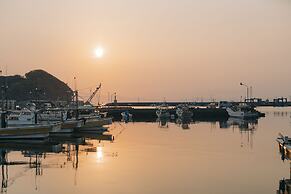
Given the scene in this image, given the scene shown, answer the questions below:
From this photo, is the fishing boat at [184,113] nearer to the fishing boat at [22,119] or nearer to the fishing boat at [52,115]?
the fishing boat at [52,115]

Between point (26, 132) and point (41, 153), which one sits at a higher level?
point (26, 132)

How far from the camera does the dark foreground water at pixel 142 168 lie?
25.7m

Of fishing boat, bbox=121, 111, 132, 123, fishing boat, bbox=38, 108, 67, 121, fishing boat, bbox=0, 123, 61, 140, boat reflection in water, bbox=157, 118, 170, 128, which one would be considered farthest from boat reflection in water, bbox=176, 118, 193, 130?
fishing boat, bbox=0, 123, 61, 140

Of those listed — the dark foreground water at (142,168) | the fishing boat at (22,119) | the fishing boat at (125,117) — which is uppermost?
the fishing boat at (22,119)

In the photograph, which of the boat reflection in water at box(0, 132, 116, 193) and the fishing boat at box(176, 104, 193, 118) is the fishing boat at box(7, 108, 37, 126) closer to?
the boat reflection in water at box(0, 132, 116, 193)

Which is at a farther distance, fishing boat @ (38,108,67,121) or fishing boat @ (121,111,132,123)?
fishing boat @ (121,111,132,123)

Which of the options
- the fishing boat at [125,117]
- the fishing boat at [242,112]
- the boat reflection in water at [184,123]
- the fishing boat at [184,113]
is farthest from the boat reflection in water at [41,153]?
the fishing boat at [242,112]

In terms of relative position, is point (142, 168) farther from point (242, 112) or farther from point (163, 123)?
point (242, 112)

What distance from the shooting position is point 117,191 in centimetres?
2436

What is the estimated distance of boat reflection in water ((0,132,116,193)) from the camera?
32.8 metres

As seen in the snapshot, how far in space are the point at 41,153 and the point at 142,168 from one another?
12.5 meters

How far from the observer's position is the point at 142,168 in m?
32.2

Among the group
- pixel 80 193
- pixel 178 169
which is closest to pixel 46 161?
pixel 178 169

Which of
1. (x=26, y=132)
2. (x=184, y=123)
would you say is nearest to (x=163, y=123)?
(x=184, y=123)
